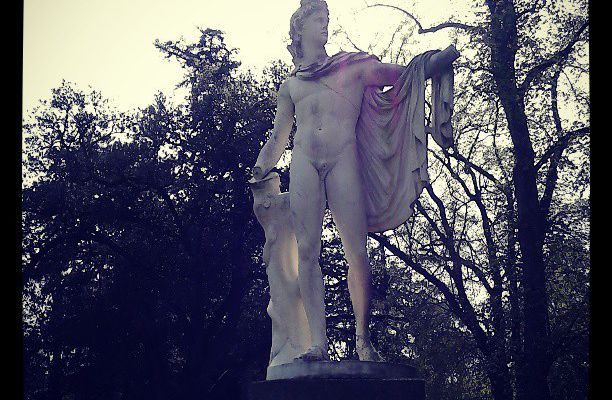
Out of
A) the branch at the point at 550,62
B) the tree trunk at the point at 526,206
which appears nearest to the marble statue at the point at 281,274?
the tree trunk at the point at 526,206

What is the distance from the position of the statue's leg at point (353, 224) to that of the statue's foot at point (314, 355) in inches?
15.2

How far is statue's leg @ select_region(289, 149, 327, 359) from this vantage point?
854cm

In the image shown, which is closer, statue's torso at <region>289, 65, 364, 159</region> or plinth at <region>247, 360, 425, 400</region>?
plinth at <region>247, 360, 425, 400</region>

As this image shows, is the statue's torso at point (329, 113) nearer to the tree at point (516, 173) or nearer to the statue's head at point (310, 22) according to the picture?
the statue's head at point (310, 22)

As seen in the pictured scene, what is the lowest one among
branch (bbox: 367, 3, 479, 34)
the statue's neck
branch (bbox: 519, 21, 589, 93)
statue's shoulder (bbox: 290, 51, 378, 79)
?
statue's shoulder (bbox: 290, 51, 378, 79)

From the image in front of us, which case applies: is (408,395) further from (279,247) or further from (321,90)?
(321,90)

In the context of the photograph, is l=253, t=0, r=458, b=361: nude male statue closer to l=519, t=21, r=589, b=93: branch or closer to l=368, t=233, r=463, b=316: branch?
l=519, t=21, r=589, b=93: branch

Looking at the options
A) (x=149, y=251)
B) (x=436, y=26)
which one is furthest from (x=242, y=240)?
(x=436, y=26)

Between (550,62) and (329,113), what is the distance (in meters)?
9.27

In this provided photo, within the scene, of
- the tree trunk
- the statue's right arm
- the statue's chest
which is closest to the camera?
the statue's chest

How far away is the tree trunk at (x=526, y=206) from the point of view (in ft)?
54.4

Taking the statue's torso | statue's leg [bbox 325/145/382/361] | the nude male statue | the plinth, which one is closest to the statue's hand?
the nude male statue

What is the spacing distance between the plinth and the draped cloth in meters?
1.36

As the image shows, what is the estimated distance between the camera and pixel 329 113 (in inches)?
346
